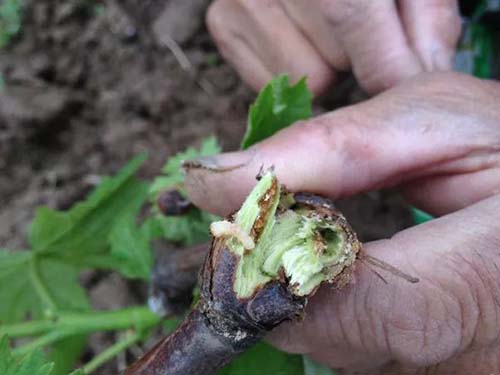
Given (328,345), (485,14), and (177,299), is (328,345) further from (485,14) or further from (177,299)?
(485,14)

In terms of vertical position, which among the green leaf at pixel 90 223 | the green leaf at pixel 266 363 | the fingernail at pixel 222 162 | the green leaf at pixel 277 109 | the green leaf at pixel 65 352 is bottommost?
the green leaf at pixel 266 363

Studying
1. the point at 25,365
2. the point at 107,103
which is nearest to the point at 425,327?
the point at 25,365

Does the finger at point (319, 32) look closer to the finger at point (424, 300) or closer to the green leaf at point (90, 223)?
the green leaf at point (90, 223)

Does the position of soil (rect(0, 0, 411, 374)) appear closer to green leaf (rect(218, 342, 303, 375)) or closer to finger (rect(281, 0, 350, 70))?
finger (rect(281, 0, 350, 70))

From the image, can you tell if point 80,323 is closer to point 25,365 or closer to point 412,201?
point 25,365

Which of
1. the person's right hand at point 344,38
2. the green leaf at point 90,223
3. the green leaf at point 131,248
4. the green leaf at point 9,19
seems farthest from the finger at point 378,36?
the green leaf at point 9,19

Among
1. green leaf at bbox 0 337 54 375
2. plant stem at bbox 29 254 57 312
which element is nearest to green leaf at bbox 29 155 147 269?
plant stem at bbox 29 254 57 312

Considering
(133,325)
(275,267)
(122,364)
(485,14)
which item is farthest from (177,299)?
(485,14)
